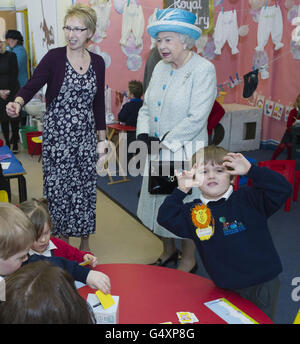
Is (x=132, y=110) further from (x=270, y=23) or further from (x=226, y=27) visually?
(x=270, y=23)

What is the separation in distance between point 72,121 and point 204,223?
148 centimetres

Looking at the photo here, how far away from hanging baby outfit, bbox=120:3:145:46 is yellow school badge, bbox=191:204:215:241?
4562 millimetres

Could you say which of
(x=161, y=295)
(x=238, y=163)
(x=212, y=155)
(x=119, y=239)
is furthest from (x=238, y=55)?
(x=161, y=295)

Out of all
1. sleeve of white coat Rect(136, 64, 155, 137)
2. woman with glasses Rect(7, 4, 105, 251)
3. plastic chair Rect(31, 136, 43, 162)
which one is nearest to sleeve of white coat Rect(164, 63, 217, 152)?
sleeve of white coat Rect(136, 64, 155, 137)

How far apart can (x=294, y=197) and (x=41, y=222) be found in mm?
3410

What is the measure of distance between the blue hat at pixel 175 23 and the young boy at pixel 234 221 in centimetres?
109

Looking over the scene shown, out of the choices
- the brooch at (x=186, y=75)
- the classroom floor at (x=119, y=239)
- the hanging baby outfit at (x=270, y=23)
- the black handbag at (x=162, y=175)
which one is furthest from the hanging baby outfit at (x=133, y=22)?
the black handbag at (x=162, y=175)

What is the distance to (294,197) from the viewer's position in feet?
15.2

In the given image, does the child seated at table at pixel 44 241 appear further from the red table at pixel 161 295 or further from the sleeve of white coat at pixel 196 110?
the sleeve of white coat at pixel 196 110

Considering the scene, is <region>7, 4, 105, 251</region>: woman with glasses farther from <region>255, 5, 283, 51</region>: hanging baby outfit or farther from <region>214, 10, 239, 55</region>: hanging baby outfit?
<region>214, 10, 239, 55</region>: hanging baby outfit

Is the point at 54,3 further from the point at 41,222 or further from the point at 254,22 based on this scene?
the point at 41,222

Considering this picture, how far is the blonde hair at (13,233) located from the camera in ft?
4.54

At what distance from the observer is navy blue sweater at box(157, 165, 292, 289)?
1.73 m
